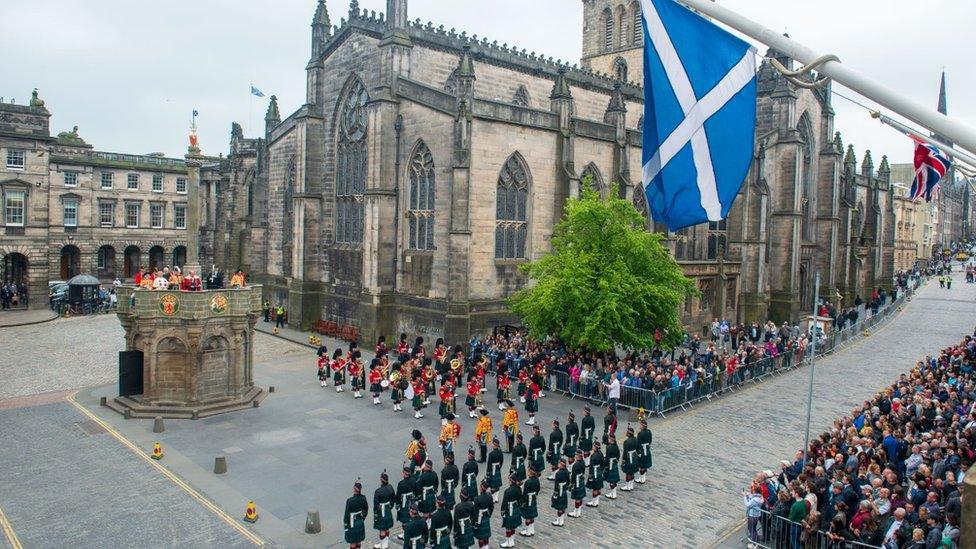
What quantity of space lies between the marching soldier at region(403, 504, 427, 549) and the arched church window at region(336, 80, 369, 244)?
25682 millimetres

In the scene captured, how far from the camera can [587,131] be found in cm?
3369

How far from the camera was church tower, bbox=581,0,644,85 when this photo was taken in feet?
175

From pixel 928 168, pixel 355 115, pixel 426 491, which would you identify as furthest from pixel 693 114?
pixel 355 115

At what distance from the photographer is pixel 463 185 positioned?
2958 cm

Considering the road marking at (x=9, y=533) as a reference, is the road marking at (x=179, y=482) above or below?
above

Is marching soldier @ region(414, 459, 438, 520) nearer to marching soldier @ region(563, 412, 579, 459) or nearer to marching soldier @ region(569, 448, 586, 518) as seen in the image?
marching soldier @ region(569, 448, 586, 518)

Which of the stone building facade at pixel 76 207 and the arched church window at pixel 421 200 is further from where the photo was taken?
the stone building facade at pixel 76 207

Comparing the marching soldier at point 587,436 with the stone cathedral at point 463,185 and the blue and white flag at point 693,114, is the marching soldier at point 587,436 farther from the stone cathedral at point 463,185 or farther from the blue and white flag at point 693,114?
the stone cathedral at point 463,185

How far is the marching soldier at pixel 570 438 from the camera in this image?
16.1 m

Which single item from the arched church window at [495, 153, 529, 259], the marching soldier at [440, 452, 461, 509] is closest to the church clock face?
the arched church window at [495, 153, 529, 259]

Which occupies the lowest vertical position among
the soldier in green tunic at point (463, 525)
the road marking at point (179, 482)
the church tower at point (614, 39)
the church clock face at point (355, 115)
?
the road marking at point (179, 482)

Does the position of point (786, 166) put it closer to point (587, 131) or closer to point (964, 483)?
point (587, 131)

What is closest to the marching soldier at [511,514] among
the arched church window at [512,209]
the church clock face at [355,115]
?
the arched church window at [512,209]

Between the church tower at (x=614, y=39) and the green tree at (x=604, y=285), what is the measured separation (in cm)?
3050
